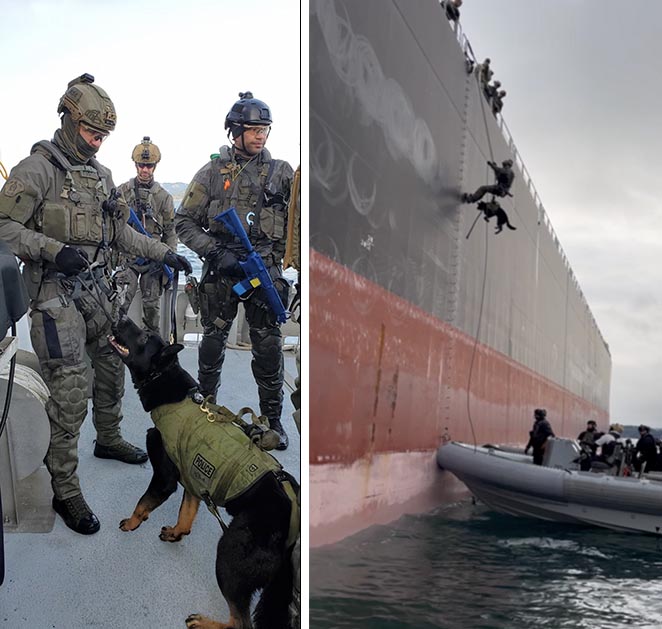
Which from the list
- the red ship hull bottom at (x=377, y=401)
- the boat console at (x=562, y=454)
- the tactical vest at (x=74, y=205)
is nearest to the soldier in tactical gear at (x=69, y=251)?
the tactical vest at (x=74, y=205)

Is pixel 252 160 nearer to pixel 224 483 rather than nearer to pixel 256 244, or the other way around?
pixel 256 244

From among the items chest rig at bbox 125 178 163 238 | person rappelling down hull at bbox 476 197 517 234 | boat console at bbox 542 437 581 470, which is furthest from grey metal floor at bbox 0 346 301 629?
person rappelling down hull at bbox 476 197 517 234

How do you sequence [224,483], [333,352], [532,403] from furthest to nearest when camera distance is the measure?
[532,403], [333,352], [224,483]

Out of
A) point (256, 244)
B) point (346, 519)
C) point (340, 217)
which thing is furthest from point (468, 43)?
point (256, 244)

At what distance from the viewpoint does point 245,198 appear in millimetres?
1783

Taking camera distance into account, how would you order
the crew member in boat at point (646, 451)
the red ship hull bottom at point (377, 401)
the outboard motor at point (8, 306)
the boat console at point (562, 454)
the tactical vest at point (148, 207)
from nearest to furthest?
the outboard motor at point (8, 306) → the tactical vest at point (148, 207) → the red ship hull bottom at point (377, 401) → the boat console at point (562, 454) → the crew member in boat at point (646, 451)

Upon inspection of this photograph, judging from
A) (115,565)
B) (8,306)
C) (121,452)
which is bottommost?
(115,565)

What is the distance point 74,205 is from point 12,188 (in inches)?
5.4

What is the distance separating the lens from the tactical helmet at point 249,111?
67.6 inches

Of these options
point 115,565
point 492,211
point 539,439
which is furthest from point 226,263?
point 539,439

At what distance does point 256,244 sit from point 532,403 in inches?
323

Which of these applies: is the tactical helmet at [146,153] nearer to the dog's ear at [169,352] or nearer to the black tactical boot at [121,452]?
the dog's ear at [169,352]

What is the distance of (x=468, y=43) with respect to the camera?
633 centimetres

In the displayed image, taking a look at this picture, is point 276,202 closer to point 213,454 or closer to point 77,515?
point 213,454
